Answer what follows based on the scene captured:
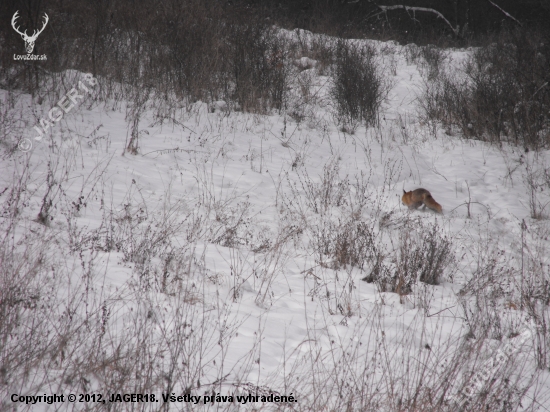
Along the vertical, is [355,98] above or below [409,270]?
above

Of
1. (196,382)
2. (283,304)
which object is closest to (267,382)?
(196,382)

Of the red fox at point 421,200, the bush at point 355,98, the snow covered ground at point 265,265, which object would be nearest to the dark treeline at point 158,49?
the snow covered ground at point 265,265

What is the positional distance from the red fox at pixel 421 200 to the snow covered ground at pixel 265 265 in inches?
6.2

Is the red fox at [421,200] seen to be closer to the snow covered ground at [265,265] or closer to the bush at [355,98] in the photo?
the snow covered ground at [265,265]

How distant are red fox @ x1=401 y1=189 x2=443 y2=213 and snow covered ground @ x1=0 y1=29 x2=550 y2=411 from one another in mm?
156

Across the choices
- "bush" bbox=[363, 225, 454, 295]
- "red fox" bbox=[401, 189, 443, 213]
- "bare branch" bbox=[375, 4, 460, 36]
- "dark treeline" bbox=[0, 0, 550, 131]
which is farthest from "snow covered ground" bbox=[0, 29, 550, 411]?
"bare branch" bbox=[375, 4, 460, 36]

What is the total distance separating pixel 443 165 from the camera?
18.0 feet

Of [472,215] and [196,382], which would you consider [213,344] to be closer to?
[196,382]

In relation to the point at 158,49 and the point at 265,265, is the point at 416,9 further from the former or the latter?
the point at 265,265

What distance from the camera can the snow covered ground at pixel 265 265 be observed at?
5.10 ft

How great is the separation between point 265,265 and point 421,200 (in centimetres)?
201

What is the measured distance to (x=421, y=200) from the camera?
4.03 m

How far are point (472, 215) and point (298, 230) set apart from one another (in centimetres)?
207

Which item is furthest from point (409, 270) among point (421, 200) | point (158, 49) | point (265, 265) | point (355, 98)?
point (158, 49)
